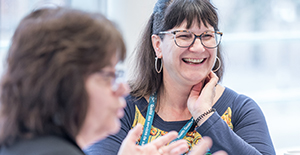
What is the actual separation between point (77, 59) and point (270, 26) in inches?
138

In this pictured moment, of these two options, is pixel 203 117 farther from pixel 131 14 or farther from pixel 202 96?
pixel 131 14

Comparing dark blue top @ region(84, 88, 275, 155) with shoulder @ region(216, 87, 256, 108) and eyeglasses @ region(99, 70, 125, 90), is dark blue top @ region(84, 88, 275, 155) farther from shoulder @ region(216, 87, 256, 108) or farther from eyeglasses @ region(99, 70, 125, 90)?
eyeglasses @ region(99, 70, 125, 90)

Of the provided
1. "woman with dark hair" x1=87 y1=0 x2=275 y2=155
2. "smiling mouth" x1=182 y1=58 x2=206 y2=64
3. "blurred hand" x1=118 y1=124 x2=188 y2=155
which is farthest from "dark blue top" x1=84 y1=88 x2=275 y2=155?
"blurred hand" x1=118 y1=124 x2=188 y2=155

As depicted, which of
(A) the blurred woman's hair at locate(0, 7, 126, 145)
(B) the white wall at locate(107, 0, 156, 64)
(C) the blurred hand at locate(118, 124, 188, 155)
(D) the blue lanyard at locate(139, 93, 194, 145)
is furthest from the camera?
(B) the white wall at locate(107, 0, 156, 64)

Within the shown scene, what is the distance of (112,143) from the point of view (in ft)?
4.97

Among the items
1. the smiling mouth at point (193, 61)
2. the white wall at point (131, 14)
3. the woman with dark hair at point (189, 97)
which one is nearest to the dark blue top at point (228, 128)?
the woman with dark hair at point (189, 97)

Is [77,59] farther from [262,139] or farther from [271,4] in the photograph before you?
[271,4]

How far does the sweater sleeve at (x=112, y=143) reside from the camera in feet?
4.87

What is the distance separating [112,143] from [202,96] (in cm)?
46

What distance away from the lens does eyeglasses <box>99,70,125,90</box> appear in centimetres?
79

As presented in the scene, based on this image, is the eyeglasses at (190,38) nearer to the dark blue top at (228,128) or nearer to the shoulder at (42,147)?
the dark blue top at (228,128)

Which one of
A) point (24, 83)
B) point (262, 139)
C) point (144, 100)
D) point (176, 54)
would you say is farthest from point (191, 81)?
point (24, 83)

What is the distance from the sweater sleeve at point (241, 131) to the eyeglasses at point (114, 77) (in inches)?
28.4

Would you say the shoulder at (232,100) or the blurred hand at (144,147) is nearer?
the blurred hand at (144,147)
